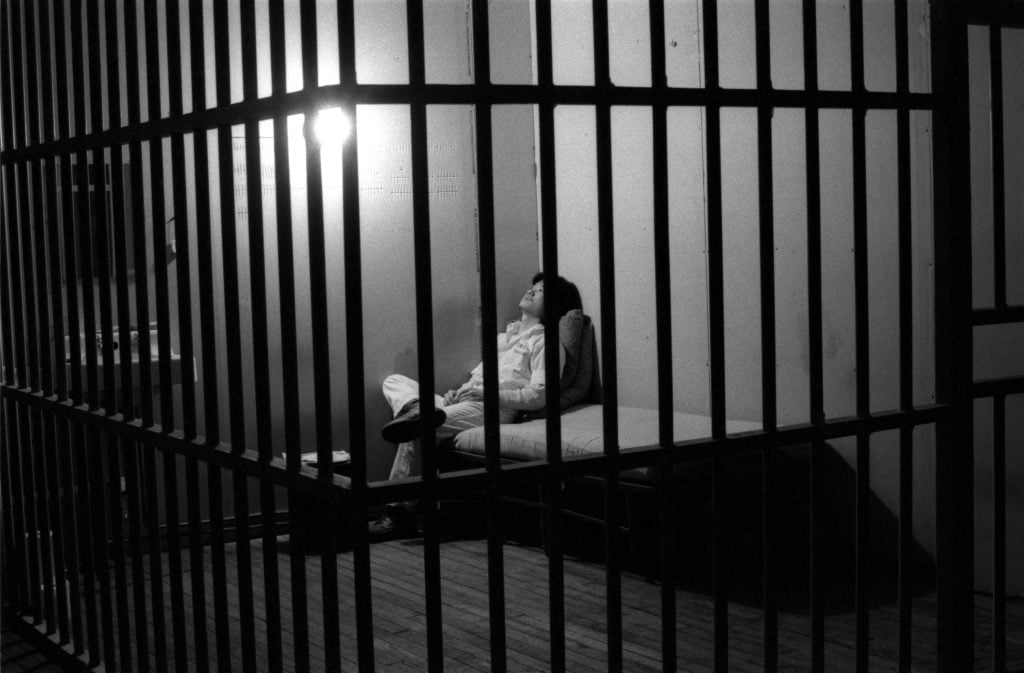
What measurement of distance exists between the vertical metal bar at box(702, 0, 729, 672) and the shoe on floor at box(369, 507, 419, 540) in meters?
3.06

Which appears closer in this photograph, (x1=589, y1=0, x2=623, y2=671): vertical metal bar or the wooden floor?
(x1=589, y1=0, x2=623, y2=671): vertical metal bar

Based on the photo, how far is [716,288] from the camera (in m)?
2.53

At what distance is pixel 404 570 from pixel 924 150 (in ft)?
9.00

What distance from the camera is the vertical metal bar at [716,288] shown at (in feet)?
8.10

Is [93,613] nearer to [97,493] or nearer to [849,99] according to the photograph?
[97,493]

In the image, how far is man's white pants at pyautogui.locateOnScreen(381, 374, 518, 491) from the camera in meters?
5.65

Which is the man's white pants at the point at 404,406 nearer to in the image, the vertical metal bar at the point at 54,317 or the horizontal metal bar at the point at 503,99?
the vertical metal bar at the point at 54,317

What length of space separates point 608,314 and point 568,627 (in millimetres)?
2046

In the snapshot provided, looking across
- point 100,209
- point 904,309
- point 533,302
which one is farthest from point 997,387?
point 533,302

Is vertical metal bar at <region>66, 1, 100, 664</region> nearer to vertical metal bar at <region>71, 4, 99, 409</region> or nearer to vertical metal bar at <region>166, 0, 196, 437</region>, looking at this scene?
vertical metal bar at <region>71, 4, 99, 409</region>

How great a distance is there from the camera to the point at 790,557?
189 inches

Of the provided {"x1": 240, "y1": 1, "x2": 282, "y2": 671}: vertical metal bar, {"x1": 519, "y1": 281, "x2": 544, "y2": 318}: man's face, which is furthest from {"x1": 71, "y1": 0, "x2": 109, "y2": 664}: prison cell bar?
{"x1": 519, "y1": 281, "x2": 544, "y2": 318}: man's face

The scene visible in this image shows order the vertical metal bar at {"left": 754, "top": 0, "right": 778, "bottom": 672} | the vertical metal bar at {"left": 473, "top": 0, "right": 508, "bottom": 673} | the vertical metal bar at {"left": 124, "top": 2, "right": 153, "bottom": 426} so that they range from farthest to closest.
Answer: the vertical metal bar at {"left": 124, "top": 2, "right": 153, "bottom": 426}
the vertical metal bar at {"left": 754, "top": 0, "right": 778, "bottom": 672}
the vertical metal bar at {"left": 473, "top": 0, "right": 508, "bottom": 673}

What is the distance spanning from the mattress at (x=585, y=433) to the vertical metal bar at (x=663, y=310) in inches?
81.3
